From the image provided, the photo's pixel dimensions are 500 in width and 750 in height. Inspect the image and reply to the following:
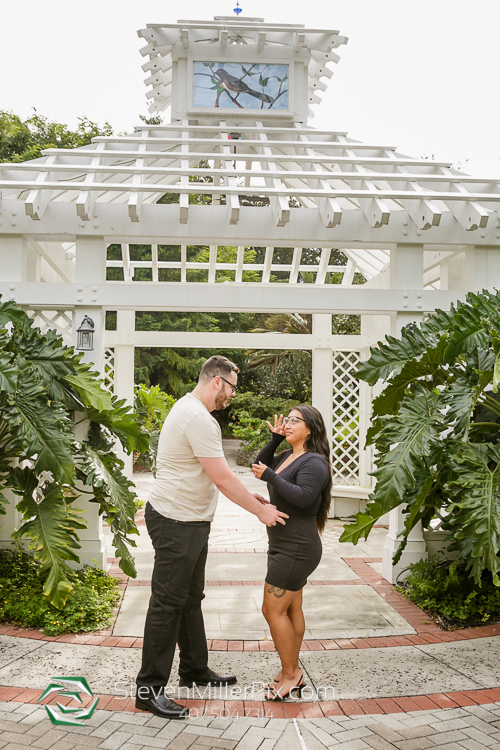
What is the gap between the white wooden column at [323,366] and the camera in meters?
8.65

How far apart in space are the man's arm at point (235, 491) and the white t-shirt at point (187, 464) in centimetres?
5

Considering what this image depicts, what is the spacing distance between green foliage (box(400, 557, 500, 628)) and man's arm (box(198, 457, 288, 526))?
2.24m

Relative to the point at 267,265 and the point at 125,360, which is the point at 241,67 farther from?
the point at 125,360

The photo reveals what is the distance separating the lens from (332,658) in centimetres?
387

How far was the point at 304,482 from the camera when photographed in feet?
10.3

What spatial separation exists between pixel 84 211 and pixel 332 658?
385 cm

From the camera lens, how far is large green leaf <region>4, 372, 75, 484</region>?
396cm

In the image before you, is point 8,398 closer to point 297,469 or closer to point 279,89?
point 297,469

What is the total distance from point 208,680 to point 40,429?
1940 millimetres

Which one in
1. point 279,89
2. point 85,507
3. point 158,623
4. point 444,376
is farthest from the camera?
point 279,89

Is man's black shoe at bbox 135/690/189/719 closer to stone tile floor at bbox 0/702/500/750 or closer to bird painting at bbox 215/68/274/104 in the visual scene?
stone tile floor at bbox 0/702/500/750

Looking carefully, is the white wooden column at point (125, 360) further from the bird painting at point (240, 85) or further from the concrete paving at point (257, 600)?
the bird painting at point (240, 85)

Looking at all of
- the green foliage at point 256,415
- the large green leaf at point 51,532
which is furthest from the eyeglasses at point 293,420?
the green foliage at point 256,415

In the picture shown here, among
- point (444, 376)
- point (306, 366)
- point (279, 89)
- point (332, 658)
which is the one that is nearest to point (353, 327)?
point (306, 366)
